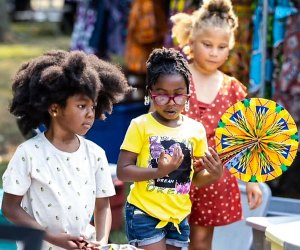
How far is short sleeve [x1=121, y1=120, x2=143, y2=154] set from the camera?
388cm

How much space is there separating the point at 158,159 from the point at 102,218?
38 cm

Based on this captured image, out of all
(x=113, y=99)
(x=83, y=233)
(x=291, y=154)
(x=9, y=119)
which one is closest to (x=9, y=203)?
(x=83, y=233)

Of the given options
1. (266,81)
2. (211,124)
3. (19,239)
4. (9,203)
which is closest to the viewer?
(19,239)

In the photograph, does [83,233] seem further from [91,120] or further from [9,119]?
[9,119]

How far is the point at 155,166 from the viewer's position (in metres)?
3.87

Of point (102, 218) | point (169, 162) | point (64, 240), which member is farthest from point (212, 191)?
point (64, 240)

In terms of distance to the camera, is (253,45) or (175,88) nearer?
(175,88)

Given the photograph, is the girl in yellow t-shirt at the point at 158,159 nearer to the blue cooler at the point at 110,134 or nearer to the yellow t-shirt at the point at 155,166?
the yellow t-shirt at the point at 155,166

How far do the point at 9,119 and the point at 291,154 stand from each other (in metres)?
7.00

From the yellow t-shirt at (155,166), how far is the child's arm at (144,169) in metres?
0.04

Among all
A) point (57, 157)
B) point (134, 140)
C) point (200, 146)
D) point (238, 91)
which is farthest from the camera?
point (238, 91)

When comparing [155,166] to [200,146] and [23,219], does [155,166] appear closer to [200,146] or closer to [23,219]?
[200,146]

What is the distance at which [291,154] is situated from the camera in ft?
12.8

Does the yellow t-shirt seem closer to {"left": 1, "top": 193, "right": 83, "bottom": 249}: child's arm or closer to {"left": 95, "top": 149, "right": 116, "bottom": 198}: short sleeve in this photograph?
{"left": 95, "top": 149, "right": 116, "bottom": 198}: short sleeve
